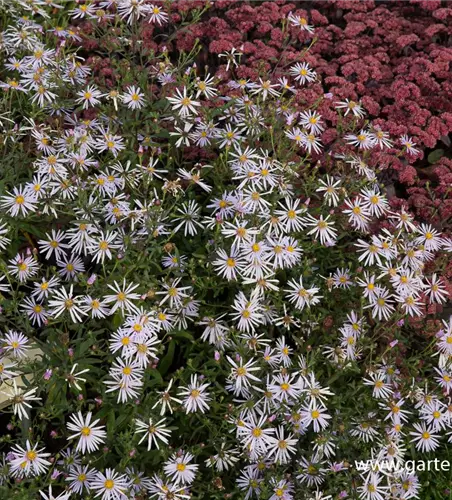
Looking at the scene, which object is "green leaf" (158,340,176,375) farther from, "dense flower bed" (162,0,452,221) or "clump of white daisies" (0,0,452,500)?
"dense flower bed" (162,0,452,221)

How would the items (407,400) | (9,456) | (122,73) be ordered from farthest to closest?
(122,73) < (407,400) < (9,456)

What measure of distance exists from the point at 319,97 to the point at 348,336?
1.15 metres

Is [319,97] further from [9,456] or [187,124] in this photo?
[9,456]

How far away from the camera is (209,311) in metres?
2.84

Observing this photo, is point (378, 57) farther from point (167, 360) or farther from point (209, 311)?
point (167, 360)

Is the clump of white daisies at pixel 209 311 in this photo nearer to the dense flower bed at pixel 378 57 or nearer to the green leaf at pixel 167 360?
the green leaf at pixel 167 360

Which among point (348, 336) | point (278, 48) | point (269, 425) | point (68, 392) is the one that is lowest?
point (68, 392)

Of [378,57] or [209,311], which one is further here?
[378,57]

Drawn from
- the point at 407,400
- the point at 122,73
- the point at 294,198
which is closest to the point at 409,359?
the point at 407,400

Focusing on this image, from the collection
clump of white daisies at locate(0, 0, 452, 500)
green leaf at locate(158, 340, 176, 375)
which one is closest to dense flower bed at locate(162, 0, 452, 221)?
clump of white daisies at locate(0, 0, 452, 500)

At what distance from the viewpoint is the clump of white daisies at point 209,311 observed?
8.51ft

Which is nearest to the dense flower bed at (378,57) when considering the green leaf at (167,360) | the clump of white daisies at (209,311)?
the clump of white daisies at (209,311)

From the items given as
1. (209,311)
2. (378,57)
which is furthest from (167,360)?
(378,57)

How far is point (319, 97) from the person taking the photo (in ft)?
11.1
